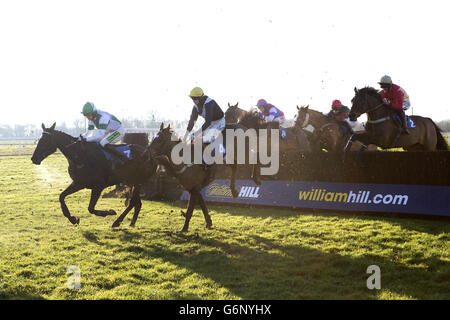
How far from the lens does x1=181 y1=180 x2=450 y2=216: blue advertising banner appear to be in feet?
29.3

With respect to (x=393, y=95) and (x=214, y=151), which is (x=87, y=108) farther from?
(x=393, y=95)

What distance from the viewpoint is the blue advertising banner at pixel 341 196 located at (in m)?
8.95

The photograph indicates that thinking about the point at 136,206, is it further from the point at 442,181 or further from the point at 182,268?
the point at 442,181

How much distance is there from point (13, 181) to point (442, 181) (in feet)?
52.8

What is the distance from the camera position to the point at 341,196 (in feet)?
32.8

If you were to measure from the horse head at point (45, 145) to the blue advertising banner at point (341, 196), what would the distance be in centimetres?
461

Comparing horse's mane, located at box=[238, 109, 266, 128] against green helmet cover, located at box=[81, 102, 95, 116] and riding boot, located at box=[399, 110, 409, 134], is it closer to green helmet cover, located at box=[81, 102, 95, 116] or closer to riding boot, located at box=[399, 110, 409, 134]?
green helmet cover, located at box=[81, 102, 95, 116]

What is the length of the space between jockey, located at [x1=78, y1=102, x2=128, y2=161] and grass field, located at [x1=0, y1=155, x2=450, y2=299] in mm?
1881

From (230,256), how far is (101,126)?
14.7 ft

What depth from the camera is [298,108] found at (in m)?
13.1

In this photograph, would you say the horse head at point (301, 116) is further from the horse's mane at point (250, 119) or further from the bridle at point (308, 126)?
the horse's mane at point (250, 119)

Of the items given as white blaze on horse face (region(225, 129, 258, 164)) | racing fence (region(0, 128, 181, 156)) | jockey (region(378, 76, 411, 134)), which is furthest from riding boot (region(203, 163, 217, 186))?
racing fence (region(0, 128, 181, 156))
